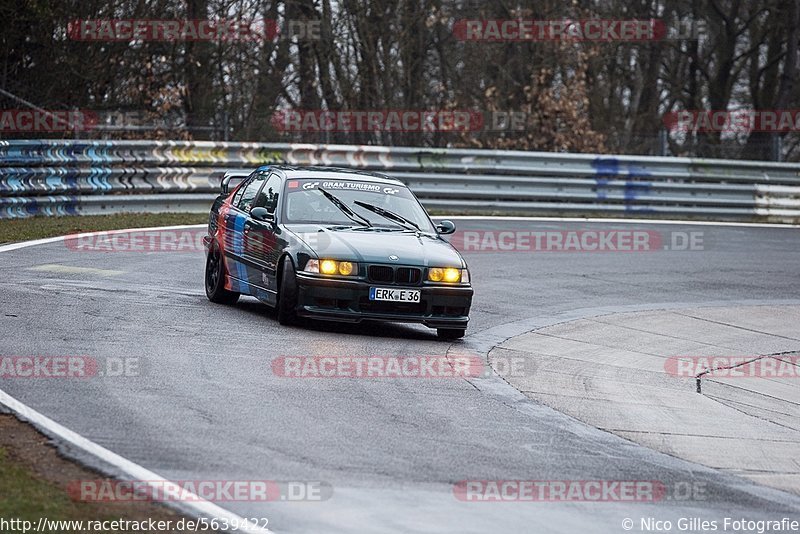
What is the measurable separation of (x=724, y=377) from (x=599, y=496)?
4869 millimetres

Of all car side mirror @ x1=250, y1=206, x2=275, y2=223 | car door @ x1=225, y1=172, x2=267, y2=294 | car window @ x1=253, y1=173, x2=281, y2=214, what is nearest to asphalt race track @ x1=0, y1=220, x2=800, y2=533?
car door @ x1=225, y1=172, x2=267, y2=294

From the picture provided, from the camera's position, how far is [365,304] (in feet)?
38.7

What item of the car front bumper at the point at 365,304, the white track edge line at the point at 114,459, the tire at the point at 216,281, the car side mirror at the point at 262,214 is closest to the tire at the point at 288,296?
the car front bumper at the point at 365,304

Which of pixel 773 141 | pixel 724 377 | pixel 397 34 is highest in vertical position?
pixel 397 34

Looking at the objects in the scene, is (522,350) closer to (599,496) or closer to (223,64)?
(599,496)

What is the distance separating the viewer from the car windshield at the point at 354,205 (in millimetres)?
12852

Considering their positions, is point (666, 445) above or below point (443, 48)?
below

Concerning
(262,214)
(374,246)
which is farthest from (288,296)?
(262,214)

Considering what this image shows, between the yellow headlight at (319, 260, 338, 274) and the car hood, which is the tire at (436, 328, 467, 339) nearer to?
the car hood

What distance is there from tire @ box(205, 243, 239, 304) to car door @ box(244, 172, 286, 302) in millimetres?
541

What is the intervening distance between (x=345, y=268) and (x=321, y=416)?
354cm

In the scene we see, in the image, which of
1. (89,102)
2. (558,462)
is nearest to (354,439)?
(558,462)

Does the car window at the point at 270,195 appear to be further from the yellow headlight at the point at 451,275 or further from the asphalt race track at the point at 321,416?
the yellow headlight at the point at 451,275

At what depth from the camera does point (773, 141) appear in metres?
29.1
